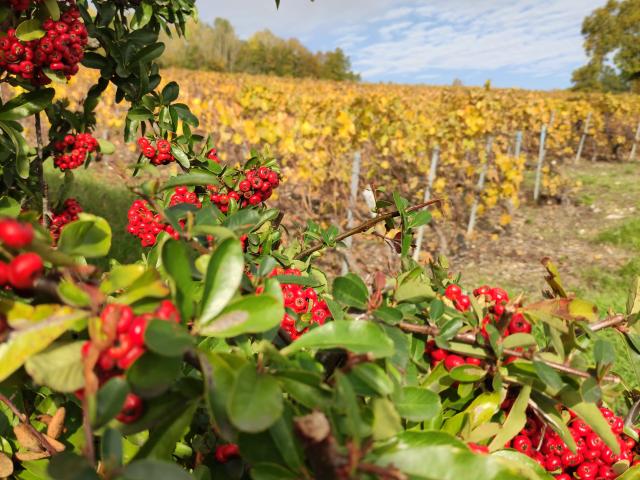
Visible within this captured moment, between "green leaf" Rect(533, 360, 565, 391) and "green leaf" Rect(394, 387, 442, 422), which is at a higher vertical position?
"green leaf" Rect(533, 360, 565, 391)

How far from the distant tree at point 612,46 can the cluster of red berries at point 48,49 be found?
2130 inches

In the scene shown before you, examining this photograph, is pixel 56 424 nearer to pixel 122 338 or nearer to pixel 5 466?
pixel 5 466

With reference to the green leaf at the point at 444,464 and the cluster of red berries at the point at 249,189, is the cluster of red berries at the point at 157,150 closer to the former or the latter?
the cluster of red berries at the point at 249,189

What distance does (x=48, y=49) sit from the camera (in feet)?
5.50

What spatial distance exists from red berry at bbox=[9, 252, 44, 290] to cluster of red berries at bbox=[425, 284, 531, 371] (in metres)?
0.77

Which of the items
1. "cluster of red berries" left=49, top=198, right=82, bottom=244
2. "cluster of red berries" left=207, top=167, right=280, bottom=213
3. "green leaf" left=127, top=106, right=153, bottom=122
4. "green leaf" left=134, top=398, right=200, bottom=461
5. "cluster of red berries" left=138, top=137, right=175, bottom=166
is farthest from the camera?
"cluster of red berries" left=49, top=198, right=82, bottom=244

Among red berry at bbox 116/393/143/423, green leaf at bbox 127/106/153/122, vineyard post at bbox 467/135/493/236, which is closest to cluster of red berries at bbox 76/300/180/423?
red berry at bbox 116/393/143/423

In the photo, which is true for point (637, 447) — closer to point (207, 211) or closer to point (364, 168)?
point (207, 211)

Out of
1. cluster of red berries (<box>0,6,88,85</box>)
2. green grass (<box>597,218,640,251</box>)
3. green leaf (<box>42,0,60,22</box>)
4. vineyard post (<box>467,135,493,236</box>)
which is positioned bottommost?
green grass (<box>597,218,640,251</box>)

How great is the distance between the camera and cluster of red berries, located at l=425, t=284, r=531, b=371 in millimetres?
997

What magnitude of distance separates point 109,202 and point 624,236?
8.48 m

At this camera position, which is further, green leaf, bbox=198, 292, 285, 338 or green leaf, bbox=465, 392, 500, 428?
green leaf, bbox=465, 392, 500, 428

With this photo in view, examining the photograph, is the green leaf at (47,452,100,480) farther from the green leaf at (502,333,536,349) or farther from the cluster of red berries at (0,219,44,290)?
the green leaf at (502,333,536,349)

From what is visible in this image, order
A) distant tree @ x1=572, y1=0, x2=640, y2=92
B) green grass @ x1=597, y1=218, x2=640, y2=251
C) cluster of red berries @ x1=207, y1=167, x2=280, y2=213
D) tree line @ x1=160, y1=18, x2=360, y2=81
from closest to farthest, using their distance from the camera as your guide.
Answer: cluster of red berries @ x1=207, y1=167, x2=280, y2=213 < green grass @ x1=597, y1=218, x2=640, y2=251 < distant tree @ x1=572, y1=0, x2=640, y2=92 < tree line @ x1=160, y1=18, x2=360, y2=81
